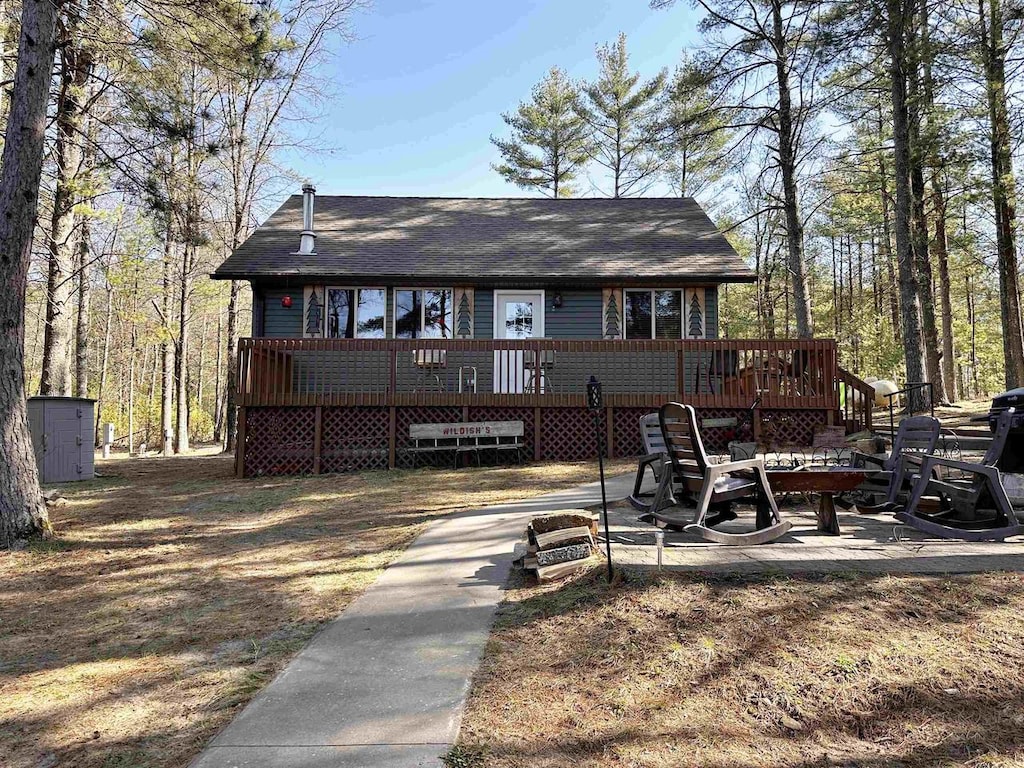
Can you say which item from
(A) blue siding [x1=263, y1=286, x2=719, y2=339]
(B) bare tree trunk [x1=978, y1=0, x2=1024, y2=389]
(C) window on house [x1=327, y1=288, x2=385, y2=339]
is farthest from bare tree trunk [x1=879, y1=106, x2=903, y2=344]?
(C) window on house [x1=327, y1=288, x2=385, y2=339]

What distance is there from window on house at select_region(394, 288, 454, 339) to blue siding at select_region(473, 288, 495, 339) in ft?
2.13

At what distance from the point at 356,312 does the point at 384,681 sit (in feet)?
36.5

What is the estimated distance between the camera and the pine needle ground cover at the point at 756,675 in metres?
2.14

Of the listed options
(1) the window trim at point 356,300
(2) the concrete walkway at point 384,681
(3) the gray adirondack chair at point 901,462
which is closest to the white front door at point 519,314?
(1) the window trim at point 356,300

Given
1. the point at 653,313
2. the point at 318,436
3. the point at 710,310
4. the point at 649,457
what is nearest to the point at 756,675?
the point at 649,457

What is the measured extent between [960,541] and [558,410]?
21.9 feet

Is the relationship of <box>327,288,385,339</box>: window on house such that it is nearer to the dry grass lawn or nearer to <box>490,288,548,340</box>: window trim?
<box>490,288,548,340</box>: window trim

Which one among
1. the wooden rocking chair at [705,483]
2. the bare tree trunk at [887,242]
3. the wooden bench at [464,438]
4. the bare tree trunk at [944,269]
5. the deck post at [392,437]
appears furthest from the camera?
the bare tree trunk at [887,242]

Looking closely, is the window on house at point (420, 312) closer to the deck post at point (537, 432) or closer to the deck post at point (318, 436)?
the deck post at point (318, 436)

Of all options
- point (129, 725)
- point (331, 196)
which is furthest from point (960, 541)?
point (331, 196)

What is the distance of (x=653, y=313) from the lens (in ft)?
42.4

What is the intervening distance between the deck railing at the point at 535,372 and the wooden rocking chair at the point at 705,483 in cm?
537

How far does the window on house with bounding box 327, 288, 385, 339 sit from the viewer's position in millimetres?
12938

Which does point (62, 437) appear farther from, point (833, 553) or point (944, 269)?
point (944, 269)
